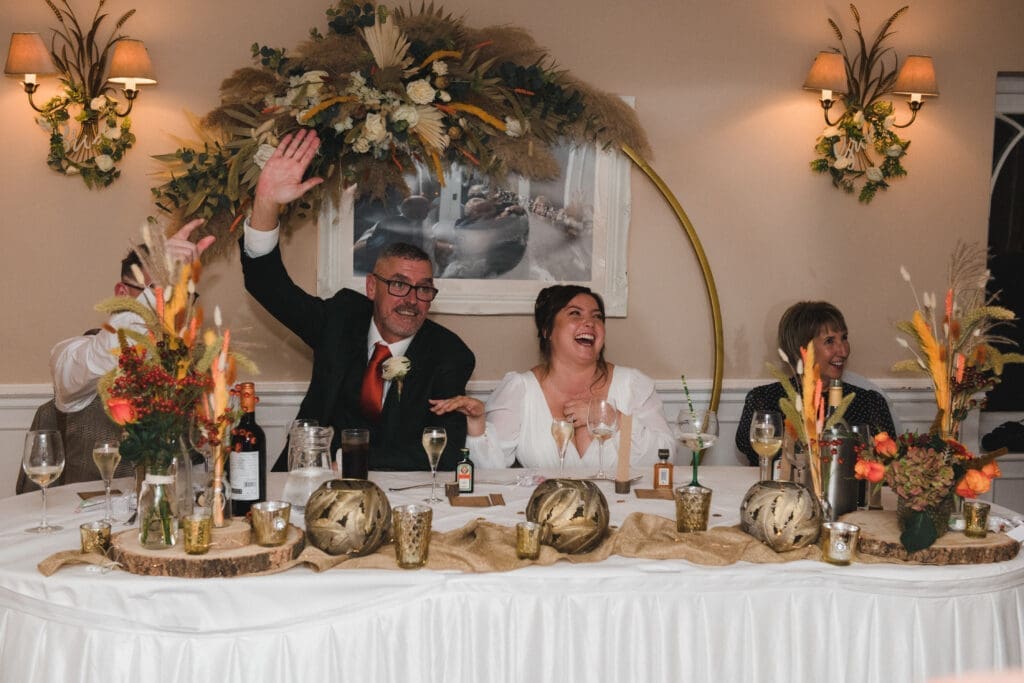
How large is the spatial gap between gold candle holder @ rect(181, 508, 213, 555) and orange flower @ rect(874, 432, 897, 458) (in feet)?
4.98

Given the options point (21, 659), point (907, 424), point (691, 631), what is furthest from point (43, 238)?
point (907, 424)

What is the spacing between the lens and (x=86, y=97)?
162 inches

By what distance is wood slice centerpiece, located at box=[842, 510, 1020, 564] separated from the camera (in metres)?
2.43

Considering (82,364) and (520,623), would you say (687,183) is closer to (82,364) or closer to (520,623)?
(82,364)

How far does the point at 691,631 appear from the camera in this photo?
92.9 inches

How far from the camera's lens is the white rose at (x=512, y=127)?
4.20 m

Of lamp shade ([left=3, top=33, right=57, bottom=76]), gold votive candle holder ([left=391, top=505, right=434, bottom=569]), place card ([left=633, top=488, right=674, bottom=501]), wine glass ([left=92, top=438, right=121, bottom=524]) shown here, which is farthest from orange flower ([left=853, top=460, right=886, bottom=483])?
lamp shade ([left=3, top=33, right=57, bottom=76])

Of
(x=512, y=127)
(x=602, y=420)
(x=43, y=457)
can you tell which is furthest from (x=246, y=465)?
(x=512, y=127)

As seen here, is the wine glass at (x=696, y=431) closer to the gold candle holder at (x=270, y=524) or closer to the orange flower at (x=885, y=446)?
the orange flower at (x=885, y=446)

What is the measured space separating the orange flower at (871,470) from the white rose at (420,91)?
220 cm

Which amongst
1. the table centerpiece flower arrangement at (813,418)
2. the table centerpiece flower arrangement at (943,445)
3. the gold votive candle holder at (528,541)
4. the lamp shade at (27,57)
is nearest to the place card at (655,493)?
the table centerpiece flower arrangement at (813,418)

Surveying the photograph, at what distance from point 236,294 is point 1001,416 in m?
3.60

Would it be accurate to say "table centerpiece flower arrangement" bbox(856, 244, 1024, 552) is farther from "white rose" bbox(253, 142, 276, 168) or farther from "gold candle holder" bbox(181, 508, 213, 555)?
"white rose" bbox(253, 142, 276, 168)

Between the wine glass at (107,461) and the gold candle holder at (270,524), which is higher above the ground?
the wine glass at (107,461)
